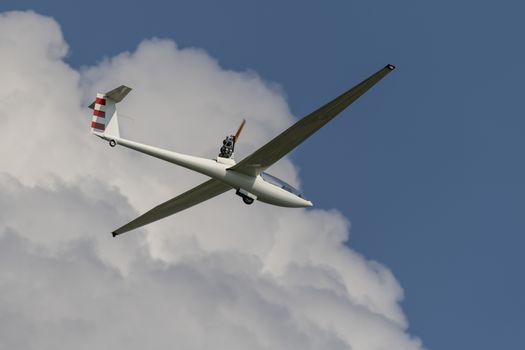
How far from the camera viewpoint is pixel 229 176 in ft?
169

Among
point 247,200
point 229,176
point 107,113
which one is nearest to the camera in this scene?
point 107,113

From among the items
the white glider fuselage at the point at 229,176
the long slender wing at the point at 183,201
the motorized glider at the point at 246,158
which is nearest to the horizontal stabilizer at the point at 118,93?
the motorized glider at the point at 246,158

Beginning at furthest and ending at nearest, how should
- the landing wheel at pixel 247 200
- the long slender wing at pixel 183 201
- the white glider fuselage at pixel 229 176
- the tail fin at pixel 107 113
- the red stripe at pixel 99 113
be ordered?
the long slender wing at pixel 183 201 < the landing wheel at pixel 247 200 < the red stripe at pixel 99 113 < the tail fin at pixel 107 113 < the white glider fuselage at pixel 229 176

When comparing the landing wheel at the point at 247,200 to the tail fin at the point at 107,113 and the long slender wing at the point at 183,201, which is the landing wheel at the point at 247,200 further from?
the tail fin at the point at 107,113

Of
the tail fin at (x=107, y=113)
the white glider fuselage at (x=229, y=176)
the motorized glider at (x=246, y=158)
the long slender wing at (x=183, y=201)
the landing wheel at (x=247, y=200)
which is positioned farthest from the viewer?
the long slender wing at (x=183, y=201)

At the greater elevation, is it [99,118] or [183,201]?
[183,201]

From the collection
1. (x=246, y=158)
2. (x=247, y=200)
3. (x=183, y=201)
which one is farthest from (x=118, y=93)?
(x=183, y=201)

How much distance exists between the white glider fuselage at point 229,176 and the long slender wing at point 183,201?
1.96 metres

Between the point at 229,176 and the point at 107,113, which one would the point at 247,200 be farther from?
the point at 107,113

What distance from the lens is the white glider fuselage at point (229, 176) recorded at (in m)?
48.3

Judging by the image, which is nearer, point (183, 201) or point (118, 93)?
point (118, 93)

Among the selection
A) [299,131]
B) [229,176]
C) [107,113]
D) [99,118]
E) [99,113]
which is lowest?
[99,118]

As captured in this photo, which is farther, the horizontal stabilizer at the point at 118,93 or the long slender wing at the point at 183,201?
the long slender wing at the point at 183,201

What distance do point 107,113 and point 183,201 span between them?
8.70 metres
